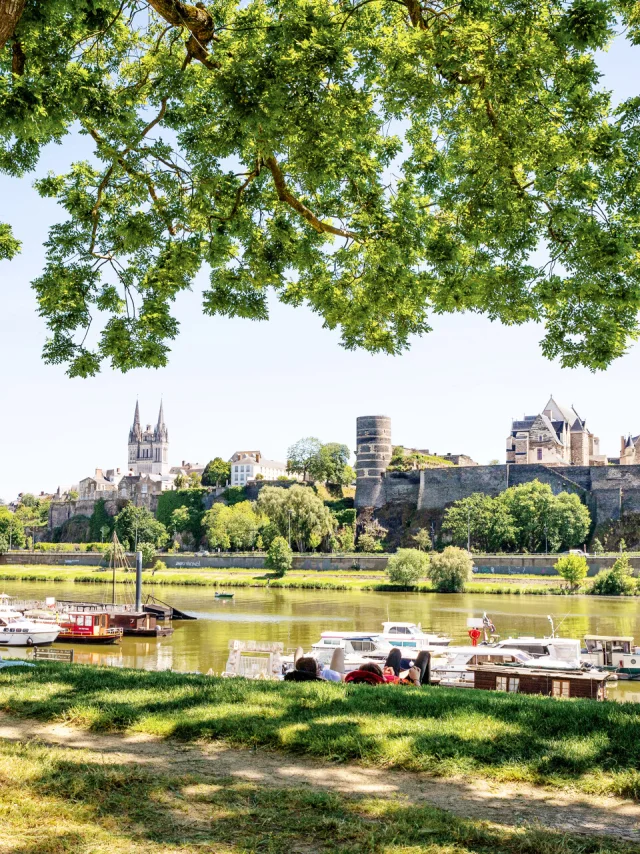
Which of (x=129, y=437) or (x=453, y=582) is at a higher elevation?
(x=129, y=437)

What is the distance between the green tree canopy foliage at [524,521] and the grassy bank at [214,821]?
59.1 meters

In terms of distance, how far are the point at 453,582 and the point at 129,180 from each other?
4311 centimetres

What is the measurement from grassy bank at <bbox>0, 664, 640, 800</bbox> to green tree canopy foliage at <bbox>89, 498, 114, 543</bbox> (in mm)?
85517

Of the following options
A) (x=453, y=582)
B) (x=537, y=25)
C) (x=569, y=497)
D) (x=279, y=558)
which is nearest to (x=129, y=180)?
(x=537, y=25)

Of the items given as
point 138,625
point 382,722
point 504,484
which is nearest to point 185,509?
point 504,484

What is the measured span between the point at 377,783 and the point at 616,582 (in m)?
44.3

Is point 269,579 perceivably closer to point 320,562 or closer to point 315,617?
point 320,562

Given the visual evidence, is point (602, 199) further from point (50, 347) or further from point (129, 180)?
point (50, 347)

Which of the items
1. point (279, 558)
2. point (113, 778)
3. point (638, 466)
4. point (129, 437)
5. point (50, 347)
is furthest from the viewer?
point (129, 437)

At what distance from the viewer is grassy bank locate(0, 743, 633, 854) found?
3633mm

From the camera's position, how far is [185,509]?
278 feet

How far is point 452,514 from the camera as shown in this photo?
66.4 m

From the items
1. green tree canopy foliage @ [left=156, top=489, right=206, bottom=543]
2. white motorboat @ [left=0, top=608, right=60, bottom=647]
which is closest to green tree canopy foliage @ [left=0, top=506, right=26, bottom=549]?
green tree canopy foliage @ [left=156, top=489, right=206, bottom=543]

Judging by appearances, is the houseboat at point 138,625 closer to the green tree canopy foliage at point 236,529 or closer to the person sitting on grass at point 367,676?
the person sitting on grass at point 367,676
